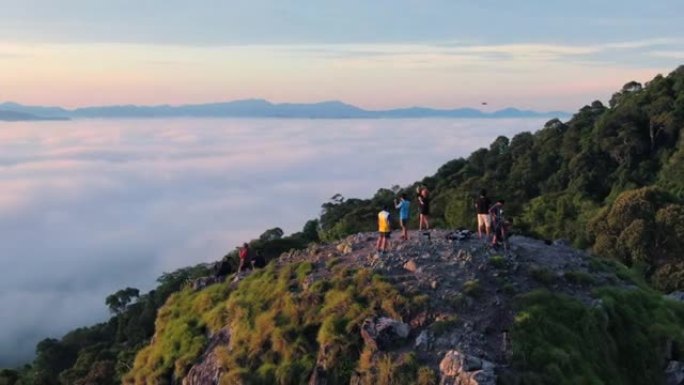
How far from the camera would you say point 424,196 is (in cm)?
2309

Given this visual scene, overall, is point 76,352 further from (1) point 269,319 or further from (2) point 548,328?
(2) point 548,328

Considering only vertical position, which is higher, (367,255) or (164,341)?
(367,255)

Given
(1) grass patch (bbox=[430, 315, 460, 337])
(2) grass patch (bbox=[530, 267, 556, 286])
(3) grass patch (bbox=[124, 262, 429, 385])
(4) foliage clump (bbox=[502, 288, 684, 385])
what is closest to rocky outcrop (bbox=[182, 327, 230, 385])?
(3) grass patch (bbox=[124, 262, 429, 385])

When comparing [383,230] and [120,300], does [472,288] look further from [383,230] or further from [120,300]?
[120,300]

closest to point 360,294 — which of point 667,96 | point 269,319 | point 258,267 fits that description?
point 269,319

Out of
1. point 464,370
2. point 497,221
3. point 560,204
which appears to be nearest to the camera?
point 464,370

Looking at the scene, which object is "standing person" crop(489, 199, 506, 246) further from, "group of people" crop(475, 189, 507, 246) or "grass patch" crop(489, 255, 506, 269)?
"grass patch" crop(489, 255, 506, 269)

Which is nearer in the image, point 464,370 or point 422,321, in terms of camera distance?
point 464,370

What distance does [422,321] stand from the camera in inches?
712

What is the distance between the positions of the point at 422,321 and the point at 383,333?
1.10 meters

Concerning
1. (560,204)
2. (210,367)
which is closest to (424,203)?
(210,367)

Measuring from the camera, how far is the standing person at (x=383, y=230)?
2178cm

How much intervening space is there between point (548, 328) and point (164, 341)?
11316 millimetres

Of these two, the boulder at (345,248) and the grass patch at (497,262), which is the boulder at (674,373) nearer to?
the grass patch at (497,262)
